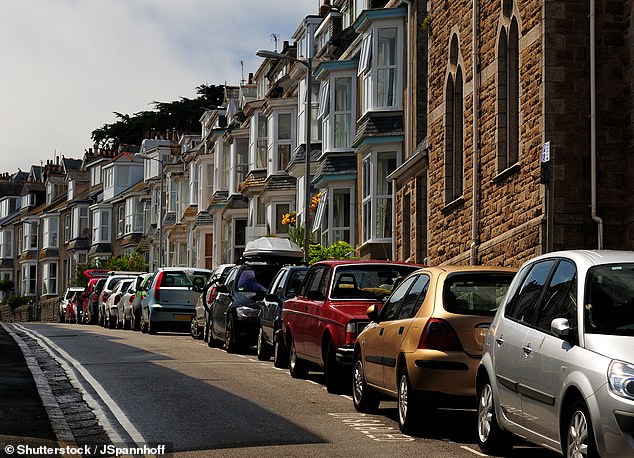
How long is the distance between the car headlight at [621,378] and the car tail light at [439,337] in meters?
3.57

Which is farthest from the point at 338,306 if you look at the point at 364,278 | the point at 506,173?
the point at 506,173

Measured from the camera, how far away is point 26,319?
9350 centimetres

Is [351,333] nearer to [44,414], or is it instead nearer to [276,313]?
[44,414]

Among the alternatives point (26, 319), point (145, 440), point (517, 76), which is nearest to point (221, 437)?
point (145, 440)

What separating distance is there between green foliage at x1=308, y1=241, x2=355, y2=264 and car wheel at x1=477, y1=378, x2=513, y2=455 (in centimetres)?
2379

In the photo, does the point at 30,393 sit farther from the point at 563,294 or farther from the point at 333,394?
the point at 563,294

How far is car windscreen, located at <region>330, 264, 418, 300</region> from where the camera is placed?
53.1 ft

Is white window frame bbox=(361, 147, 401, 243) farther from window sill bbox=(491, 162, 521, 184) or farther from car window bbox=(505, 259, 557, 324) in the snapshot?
car window bbox=(505, 259, 557, 324)

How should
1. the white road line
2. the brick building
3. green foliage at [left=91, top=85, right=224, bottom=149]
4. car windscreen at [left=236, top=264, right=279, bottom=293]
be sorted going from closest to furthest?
the white road line → the brick building → car windscreen at [left=236, top=264, right=279, bottom=293] → green foliage at [left=91, top=85, right=224, bottom=149]

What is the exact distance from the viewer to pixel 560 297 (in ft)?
30.8

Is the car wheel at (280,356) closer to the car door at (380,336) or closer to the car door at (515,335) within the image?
the car door at (380,336)

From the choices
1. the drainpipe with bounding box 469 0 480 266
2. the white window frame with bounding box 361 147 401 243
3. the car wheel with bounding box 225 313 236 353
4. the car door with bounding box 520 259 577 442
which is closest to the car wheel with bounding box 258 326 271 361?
the car wheel with bounding box 225 313 236 353

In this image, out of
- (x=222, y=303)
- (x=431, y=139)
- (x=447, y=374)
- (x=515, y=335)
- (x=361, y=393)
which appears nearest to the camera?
(x=515, y=335)

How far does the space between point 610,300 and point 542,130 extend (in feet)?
39.9
